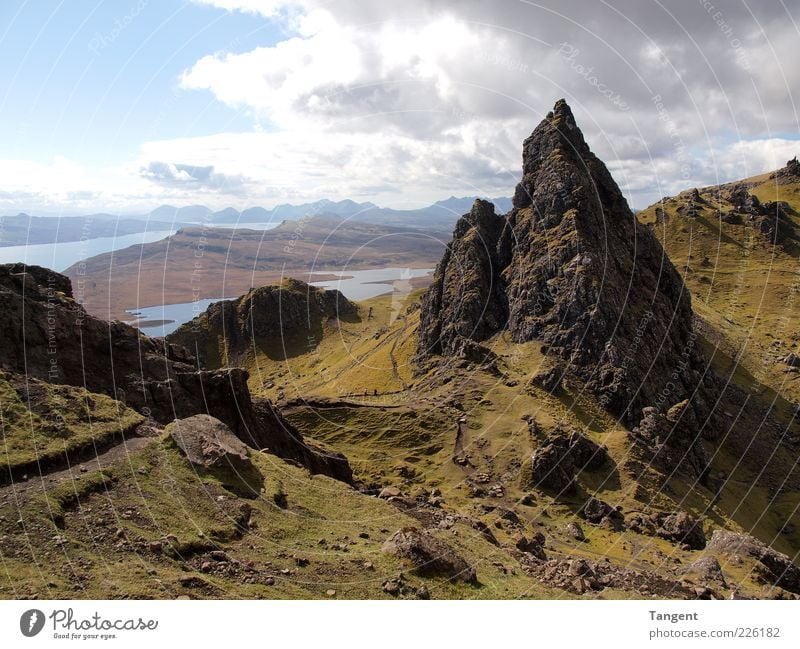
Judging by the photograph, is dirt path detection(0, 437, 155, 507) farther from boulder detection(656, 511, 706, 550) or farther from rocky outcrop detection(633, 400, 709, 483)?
rocky outcrop detection(633, 400, 709, 483)

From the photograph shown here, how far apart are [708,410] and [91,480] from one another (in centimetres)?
10231

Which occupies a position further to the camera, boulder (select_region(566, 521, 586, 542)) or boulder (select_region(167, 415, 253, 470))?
boulder (select_region(566, 521, 586, 542))

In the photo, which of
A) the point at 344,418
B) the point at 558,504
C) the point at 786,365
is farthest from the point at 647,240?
the point at 344,418

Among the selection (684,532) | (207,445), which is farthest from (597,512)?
(207,445)

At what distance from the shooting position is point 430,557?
29141 millimetres

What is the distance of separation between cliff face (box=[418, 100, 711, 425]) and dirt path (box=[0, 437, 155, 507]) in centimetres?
7657

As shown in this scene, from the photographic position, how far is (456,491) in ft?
217

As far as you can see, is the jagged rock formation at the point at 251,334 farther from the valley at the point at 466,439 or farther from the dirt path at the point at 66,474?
the dirt path at the point at 66,474

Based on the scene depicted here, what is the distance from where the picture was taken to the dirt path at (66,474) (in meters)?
26.0

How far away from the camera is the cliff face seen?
95062 millimetres

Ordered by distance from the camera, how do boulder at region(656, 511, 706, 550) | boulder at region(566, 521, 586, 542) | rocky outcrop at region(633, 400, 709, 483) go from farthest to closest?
rocky outcrop at region(633, 400, 709, 483) → boulder at region(656, 511, 706, 550) → boulder at region(566, 521, 586, 542)
